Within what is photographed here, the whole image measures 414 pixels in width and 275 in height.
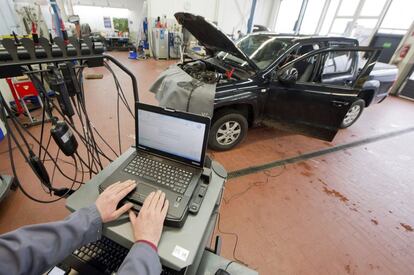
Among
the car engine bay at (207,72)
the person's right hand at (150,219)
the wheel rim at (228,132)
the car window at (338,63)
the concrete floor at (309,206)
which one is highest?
the car window at (338,63)

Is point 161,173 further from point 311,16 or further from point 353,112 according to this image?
point 311,16

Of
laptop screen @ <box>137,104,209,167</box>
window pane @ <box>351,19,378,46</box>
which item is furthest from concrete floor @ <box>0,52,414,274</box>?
window pane @ <box>351,19,378,46</box>

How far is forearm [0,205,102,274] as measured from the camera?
516mm

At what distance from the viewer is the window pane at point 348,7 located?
674cm

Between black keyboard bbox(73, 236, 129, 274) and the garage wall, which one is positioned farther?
the garage wall

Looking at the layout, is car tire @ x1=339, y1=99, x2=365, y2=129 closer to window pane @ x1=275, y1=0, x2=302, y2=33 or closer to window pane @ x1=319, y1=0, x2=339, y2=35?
window pane @ x1=319, y1=0, x2=339, y2=35

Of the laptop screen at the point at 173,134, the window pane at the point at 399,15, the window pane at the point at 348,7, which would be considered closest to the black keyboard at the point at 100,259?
the laptop screen at the point at 173,134

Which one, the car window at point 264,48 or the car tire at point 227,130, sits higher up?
the car window at point 264,48

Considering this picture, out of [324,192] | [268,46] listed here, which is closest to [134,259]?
[324,192]

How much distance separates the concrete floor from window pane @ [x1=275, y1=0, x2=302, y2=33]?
7.87 meters

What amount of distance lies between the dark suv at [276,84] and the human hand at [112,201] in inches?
64.9

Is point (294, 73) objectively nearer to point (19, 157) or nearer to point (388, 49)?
point (19, 157)

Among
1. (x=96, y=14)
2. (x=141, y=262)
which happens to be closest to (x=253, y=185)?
(x=141, y=262)

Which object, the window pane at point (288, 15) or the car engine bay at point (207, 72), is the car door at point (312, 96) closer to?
the car engine bay at point (207, 72)
